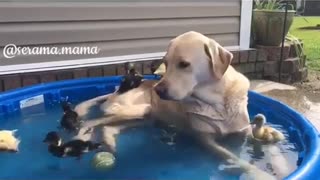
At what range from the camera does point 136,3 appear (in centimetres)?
429

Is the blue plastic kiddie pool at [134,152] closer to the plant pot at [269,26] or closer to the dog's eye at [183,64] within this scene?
the dog's eye at [183,64]

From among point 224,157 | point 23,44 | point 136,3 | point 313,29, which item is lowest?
point 313,29

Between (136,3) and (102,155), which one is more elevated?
(136,3)

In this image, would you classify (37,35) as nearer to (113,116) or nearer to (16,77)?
(16,77)

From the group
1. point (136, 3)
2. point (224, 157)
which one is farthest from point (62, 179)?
point (136, 3)

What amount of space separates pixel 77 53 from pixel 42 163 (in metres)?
2.03

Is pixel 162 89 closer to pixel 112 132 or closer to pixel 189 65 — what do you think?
pixel 189 65

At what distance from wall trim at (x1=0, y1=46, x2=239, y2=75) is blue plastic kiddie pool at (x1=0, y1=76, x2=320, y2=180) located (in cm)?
57

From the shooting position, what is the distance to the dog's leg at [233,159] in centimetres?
194

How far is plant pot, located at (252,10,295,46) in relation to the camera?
201 inches

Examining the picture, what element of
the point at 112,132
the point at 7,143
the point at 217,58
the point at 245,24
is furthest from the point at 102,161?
the point at 245,24

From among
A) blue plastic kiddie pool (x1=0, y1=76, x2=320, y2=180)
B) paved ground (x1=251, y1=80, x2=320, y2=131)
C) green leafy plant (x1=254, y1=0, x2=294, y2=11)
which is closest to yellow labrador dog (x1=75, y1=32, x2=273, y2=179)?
blue plastic kiddie pool (x1=0, y1=76, x2=320, y2=180)

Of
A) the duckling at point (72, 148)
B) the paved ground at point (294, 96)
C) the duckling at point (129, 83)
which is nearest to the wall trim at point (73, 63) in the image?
the duckling at point (129, 83)

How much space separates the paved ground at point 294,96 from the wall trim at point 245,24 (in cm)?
49
